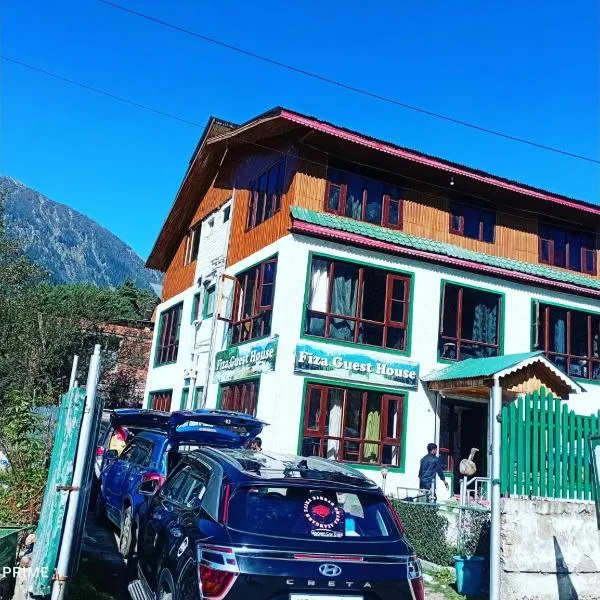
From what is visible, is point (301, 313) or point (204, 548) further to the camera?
point (301, 313)

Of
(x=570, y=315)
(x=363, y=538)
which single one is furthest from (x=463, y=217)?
(x=363, y=538)

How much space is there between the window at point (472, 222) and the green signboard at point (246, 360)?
276 inches

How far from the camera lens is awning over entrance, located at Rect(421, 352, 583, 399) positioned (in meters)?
15.2

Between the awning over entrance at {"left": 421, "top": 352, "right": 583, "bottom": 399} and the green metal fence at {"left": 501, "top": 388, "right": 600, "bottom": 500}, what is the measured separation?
21.9 feet

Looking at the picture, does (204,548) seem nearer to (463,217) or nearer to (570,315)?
(463,217)

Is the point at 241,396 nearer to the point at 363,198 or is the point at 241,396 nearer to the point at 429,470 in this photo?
the point at 429,470

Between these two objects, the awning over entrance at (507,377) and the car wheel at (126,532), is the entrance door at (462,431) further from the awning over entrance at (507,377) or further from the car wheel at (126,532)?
the car wheel at (126,532)

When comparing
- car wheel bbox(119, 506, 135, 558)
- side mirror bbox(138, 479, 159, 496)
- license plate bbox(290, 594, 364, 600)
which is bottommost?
car wheel bbox(119, 506, 135, 558)

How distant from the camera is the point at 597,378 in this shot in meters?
19.3

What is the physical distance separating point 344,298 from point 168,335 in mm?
11019

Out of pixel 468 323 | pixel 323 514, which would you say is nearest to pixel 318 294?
pixel 468 323

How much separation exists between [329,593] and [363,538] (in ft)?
1.75

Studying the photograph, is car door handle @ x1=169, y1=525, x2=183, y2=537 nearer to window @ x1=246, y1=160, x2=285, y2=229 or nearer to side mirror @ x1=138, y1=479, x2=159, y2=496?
side mirror @ x1=138, y1=479, x2=159, y2=496

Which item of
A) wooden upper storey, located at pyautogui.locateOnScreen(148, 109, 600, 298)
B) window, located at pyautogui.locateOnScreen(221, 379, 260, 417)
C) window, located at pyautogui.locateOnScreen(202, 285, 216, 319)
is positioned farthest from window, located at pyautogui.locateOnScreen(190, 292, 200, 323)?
window, located at pyautogui.locateOnScreen(221, 379, 260, 417)
